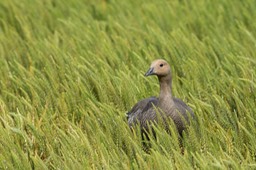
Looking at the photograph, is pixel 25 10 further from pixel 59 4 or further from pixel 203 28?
pixel 203 28

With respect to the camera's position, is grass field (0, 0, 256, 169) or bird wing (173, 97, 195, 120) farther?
bird wing (173, 97, 195, 120)

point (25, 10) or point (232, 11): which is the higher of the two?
point (25, 10)

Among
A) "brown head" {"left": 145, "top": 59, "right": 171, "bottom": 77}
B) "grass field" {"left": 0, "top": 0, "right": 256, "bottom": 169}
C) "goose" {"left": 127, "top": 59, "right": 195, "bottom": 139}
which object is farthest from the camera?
"brown head" {"left": 145, "top": 59, "right": 171, "bottom": 77}

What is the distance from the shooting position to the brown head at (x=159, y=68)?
203 inches

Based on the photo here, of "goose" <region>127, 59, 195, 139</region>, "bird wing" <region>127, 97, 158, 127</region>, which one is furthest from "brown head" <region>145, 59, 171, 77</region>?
"bird wing" <region>127, 97, 158, 127</region>

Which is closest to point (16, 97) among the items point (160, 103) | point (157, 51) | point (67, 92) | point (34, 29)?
point (67, 92)

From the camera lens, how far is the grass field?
447cm

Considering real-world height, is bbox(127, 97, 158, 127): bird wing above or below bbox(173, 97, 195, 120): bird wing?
above

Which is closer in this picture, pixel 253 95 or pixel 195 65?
pixel 253 95

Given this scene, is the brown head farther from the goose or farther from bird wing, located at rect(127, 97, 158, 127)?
bird wing, located at rect(127, 97, 158, 127)

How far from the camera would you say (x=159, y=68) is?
5.19 meters

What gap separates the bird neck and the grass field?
0.17 meters

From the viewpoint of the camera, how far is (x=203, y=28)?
691 cm

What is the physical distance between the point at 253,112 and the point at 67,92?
1228 mm
